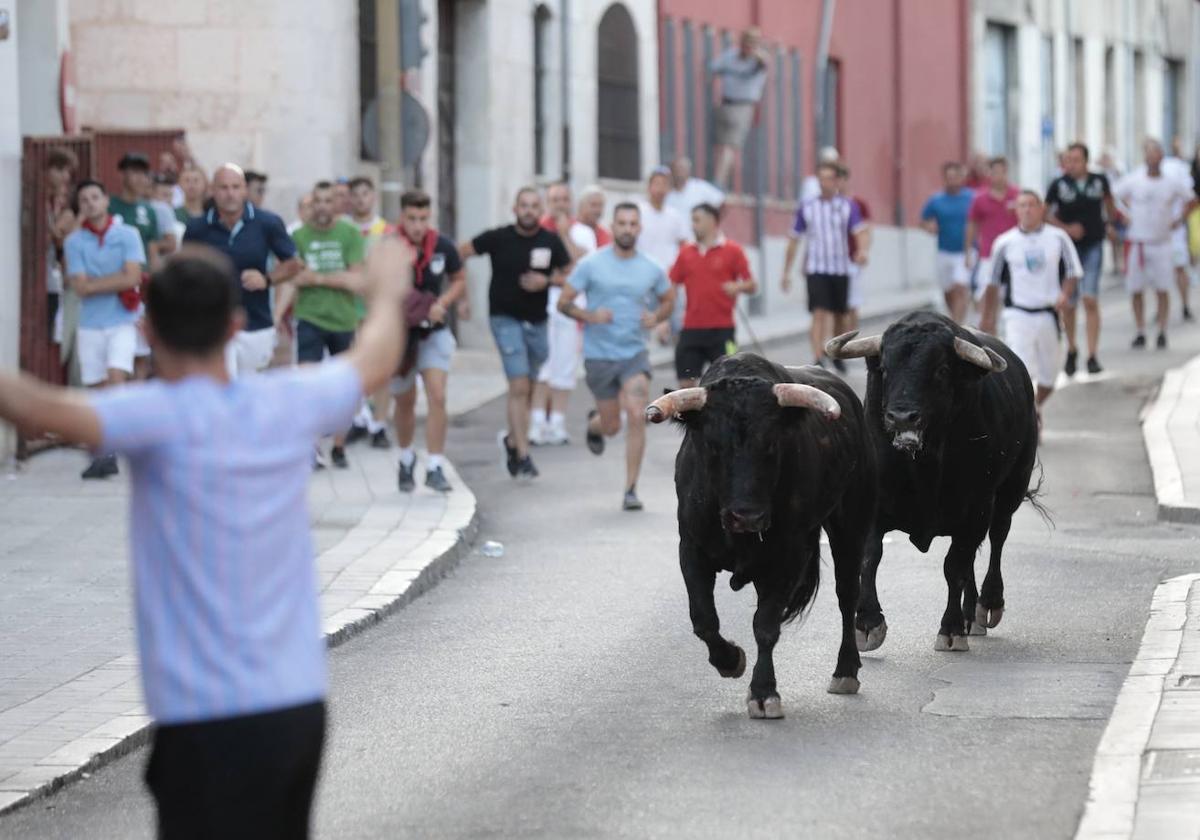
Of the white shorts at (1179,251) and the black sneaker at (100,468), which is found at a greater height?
the white shorts at (1179,251)

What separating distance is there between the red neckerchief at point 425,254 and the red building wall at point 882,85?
17156mm

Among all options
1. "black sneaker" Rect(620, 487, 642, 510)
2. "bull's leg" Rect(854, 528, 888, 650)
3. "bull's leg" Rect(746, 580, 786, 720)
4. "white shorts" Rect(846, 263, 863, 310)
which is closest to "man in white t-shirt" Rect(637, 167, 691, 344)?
"white shorts" Rect(846, 263, 863, 310)

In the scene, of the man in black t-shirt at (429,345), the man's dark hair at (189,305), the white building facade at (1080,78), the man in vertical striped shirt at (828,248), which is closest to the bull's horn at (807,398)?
the man's dark hair at (189,305)

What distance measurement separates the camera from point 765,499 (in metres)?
8.20

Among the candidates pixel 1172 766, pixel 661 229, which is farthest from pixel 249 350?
pixel 1172 766

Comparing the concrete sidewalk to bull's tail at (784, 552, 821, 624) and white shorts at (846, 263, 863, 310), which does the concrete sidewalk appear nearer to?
bull's tail at (784, 552, 821, 624)

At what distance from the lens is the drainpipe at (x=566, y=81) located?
28.6 metres

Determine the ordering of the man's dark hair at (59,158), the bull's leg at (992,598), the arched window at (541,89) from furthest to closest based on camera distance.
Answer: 1. the arched window at (541,89)
2. the man's dark hair at (59,158)
3. the bull's leg at (992,598)

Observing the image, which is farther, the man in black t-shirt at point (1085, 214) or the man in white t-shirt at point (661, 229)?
the man in black t-shirt at point (1085, 214)

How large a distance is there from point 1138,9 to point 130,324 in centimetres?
4032

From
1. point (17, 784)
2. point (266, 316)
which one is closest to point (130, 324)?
point (266, 316)

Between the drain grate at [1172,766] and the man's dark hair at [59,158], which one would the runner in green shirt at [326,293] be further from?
the drain grate at [1172,766]

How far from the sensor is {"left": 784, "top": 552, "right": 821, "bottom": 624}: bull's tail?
8617 mm

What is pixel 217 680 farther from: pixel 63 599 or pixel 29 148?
pixel 29 148
